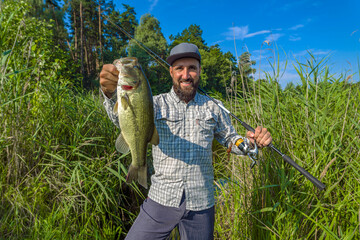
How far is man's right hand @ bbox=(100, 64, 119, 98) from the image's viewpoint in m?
1.67

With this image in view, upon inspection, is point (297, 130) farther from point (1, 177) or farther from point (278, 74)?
point (1, 177)

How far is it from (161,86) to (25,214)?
2798cm

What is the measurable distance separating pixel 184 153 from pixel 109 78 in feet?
3.12

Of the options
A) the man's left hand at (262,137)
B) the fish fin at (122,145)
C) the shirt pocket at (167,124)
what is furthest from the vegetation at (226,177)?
the fish fin at (122,145)

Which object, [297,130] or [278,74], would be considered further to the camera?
[278,74]

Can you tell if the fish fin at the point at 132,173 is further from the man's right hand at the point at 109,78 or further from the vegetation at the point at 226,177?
the vegetation at the point at 226,177

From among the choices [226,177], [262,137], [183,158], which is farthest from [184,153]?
[226,177]

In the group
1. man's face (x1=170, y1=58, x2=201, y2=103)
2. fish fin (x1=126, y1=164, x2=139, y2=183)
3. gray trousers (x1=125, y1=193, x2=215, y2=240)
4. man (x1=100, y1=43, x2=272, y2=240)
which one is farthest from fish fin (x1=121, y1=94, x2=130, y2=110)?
gray trousers (x1=125, y1=193, x2=215, y2=240)

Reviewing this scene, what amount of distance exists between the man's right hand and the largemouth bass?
9cm

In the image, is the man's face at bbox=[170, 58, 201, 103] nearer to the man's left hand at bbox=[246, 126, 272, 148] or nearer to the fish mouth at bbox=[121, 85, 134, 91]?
the man's left hand at bbox=[246, 126, 272, 148]

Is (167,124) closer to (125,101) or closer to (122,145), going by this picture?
(122,145)

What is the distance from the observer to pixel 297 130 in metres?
2.79

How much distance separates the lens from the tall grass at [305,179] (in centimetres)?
222

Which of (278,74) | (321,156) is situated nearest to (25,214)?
(321,156)
